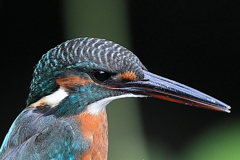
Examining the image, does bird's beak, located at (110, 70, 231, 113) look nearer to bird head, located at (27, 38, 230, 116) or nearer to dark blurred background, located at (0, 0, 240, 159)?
bird head, located at (27, 38, 230, 116)

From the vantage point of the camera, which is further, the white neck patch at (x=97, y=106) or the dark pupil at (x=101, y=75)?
the white neck patch at (x=97, y=106)

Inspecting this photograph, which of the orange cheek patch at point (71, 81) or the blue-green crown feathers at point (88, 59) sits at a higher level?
the blue-green crown feathers at point (88, 59)

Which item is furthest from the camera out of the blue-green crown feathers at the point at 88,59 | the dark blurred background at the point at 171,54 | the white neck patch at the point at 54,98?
the dark blurred background at the point at 171,54

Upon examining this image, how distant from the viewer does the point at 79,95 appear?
1.22 metres

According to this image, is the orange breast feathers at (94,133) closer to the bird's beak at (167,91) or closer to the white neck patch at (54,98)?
the white neck patch at (54,98)

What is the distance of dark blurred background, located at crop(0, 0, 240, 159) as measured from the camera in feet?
7.80

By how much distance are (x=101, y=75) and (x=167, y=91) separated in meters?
0.23

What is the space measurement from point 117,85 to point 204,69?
1466 mm

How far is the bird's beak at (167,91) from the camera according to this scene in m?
1.18

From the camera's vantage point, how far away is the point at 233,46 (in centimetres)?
244

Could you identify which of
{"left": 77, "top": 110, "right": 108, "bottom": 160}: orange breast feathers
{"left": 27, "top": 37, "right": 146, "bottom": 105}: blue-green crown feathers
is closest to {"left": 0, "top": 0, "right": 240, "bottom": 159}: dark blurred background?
{"left": 77, "top": 110, "right": 108, "bottom": 160}: orange breast feathers

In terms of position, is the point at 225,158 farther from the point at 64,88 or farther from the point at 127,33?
the point at 64,88

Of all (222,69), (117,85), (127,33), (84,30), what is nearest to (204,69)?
(222,69)

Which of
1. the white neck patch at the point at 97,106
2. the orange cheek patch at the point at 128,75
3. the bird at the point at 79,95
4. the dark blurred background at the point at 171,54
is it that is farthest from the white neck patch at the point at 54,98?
the dark blurred background at the point at 171,54
